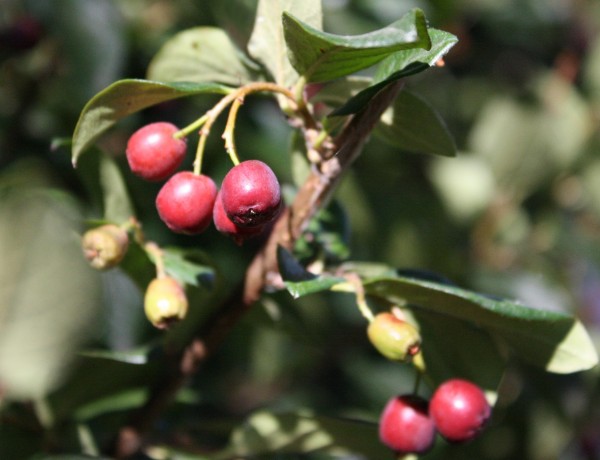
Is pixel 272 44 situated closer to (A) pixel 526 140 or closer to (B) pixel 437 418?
(B) pixel 437 418

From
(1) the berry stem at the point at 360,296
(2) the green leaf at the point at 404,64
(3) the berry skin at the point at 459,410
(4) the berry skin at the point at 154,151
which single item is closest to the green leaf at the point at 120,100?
(4) the berry skin at the point at 154,151

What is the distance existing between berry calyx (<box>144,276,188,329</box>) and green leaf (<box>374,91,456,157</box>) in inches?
12.1

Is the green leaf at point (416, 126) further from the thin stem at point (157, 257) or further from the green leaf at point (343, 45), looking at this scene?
the thin stem at point (157, 257)

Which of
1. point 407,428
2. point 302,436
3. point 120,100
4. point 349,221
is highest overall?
point 120,100

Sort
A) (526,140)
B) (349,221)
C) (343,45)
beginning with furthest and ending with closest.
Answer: (526,140) → (349,221) → (343,45)

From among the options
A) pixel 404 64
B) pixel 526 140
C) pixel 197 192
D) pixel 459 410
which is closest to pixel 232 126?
pixel 197 192

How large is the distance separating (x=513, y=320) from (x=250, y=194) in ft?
1.16

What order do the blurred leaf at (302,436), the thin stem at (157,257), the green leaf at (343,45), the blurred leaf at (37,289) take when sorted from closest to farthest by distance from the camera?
the green leaf at (343,45) < the blurred leaf at (37,289) < the thin stem at (157,257) < the blurred leaf at (302,436)

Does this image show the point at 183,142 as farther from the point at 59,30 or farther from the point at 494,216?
the point at 494,216

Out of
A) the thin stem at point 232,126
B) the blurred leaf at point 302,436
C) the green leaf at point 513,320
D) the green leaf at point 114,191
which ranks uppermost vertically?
the thin stem at point 232,126

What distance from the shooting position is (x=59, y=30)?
1.55 m

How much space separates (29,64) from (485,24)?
1.35 meters

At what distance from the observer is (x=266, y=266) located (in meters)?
0.96

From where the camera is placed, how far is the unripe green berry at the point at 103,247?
35.6 inches
